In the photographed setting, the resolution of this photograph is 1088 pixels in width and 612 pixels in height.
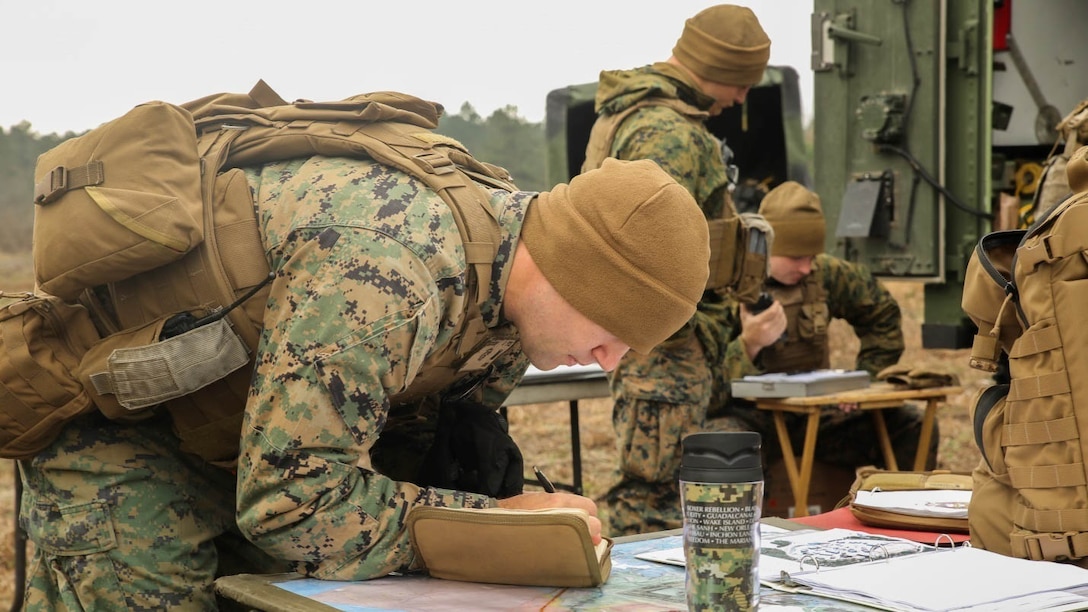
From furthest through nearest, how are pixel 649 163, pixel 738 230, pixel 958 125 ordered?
pixel 958 125, pixel 738 230, pixel 649 163

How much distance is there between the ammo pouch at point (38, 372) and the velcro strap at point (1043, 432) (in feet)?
5.04

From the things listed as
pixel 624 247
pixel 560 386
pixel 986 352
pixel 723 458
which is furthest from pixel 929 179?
pixel 723 458

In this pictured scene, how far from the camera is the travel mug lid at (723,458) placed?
5.40ft

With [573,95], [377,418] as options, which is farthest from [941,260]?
[377,418]

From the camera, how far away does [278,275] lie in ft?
6.40

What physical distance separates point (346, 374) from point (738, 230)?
3.03m

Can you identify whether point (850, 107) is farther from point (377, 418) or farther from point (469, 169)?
point (377, 418)

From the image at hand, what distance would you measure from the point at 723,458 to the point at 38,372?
1.15 metres

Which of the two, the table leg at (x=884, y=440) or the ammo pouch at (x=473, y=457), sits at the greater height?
the ammo pouch at (x=473, y=457)

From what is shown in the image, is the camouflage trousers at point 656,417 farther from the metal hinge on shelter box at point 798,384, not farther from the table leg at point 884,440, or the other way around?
the table leg at point 884,440

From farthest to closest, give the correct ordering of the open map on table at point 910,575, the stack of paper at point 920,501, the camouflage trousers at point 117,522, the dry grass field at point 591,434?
the dry grass field at point 591,434
the stack of paper at point 920,501
the camouflage trousers at point 117,522
the open map on table at point 910,575

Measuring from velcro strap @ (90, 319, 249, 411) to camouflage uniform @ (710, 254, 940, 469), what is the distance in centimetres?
320

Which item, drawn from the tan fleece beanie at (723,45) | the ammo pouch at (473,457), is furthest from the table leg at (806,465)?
the ammo pouch at (473,457)

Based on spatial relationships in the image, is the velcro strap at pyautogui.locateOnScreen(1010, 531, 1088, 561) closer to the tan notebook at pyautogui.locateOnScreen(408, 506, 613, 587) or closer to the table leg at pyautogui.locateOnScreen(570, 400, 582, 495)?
the tan notebook at pyautogui.locateOnScreen(408, 506, 613, 587)
